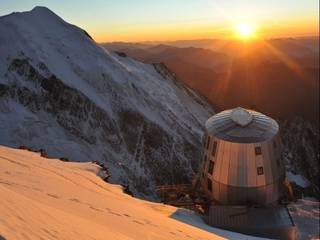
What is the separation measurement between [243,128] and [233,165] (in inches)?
110

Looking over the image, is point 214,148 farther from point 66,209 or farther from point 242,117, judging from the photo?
point 66,209

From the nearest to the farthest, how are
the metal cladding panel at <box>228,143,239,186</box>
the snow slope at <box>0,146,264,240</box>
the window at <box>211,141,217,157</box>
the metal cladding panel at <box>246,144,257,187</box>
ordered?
the snow slope at <box>0,146,264,240</box>
the metal cladding panel at <box>246,144,257,187</box>
the metal cladding panel at <box>228,143,239,186</box>
the window at <box>211,141,217,157</box>

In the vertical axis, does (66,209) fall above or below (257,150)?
above

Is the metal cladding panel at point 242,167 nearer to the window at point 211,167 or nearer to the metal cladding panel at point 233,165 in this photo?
the metal cladding panel at point 233,165

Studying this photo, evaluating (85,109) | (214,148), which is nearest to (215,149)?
(214,148)

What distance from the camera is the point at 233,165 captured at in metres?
27.9

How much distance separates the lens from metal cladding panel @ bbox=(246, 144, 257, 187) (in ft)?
90.0

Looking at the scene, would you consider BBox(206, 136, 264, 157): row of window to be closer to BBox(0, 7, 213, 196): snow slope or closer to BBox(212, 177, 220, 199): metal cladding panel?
BBox(212, 177, 220, 199): metal cladding panel

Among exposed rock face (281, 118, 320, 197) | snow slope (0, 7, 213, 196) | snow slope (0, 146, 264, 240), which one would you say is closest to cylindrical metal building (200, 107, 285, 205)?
snow slope (0, 146, 264, 240)

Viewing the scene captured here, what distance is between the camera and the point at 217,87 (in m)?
112

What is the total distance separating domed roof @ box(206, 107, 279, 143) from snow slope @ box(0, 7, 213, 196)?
561 inches

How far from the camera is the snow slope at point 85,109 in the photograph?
136 ft

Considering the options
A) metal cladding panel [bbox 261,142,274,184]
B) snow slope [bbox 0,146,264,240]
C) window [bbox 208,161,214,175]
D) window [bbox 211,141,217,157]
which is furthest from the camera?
window [bbox 208,161,214,175]

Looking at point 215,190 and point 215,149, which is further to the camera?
point 215,190
